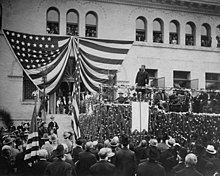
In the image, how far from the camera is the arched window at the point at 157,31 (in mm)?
27016

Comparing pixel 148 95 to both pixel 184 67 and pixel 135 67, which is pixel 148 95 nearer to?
pixel 135 67

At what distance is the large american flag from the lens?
68.5ft

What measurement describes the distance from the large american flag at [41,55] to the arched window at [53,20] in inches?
104

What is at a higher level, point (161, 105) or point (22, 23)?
point (22, 23)

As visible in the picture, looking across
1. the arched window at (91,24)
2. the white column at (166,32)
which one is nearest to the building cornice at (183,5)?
the white column at (166,32)

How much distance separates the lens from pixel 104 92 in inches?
623

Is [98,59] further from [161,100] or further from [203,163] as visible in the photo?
[203,163]

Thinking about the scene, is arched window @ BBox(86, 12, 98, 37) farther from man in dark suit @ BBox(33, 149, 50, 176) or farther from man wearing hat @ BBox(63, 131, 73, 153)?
man in dark suit @ BBox(33, 149, 50, 176)

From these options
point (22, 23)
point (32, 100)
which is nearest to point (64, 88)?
point (32, 100)

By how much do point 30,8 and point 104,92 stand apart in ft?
35.1

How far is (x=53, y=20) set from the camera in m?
24.4

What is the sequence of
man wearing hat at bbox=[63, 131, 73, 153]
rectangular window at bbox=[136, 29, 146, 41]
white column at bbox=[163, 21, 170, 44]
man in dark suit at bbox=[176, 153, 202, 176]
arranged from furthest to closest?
white column at bbox=[163, 21, 170, 44]
rectangular window at bbox=[136, 29, 146, 41]
man wearing hat at bbox=[63, 131, 73, 153]
man in dark suit at bbox=[176, 153, 202, 176]

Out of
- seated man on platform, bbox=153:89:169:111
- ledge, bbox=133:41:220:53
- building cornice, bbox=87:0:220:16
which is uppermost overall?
building cornice, bbox=87:0:220:16

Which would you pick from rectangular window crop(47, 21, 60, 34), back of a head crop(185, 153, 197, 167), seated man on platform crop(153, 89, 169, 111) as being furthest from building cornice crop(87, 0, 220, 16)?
back of a head crop(185, 153, 197, 167)
